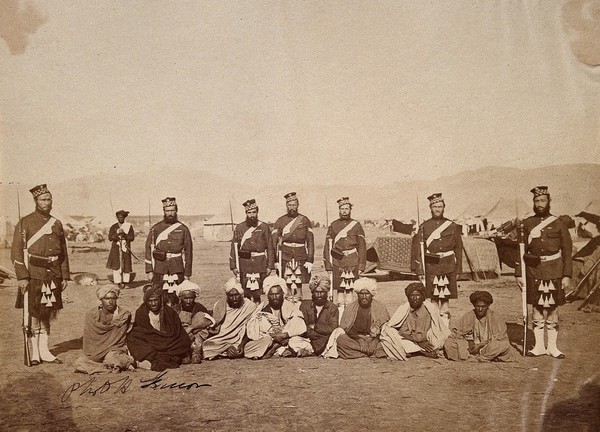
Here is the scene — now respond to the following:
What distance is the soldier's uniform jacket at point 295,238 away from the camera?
5730 mm

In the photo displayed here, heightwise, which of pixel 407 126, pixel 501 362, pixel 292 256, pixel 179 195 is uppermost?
pixel 407 126

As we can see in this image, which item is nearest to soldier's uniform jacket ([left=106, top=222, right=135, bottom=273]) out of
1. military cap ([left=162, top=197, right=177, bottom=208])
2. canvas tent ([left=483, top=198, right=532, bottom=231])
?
military cap ([left=162, top=197, right=177, bottom=208])

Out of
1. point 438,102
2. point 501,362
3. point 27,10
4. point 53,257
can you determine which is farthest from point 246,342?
point 27,10

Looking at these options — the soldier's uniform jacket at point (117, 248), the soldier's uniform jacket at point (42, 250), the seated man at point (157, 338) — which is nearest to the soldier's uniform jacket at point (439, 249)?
the seated man at point (157, 338)

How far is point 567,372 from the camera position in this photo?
5.62 m

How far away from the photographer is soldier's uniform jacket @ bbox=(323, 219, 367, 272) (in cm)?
575

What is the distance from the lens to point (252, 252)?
571 centimetres

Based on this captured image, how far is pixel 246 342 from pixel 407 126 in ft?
7.97

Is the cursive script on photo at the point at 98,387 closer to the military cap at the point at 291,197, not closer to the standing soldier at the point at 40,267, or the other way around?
the standing soldier at the point at 40,267

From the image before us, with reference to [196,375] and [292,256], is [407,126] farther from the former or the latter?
[196,375]

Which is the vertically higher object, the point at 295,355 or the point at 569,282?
the point at 569,282

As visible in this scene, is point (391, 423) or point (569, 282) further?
point (569, 282)

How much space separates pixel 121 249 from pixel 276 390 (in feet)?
6.05

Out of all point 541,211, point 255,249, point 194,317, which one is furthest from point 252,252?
point 541,211
